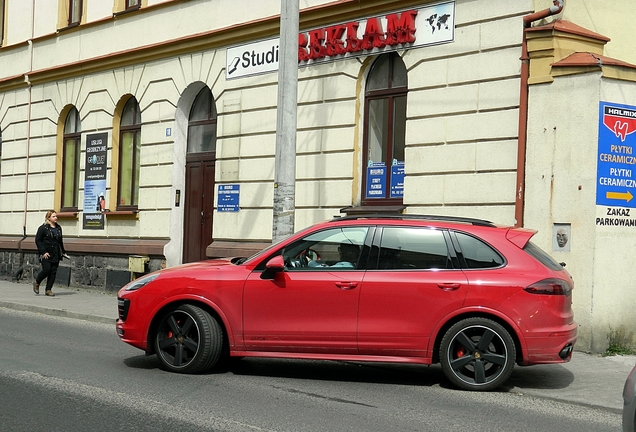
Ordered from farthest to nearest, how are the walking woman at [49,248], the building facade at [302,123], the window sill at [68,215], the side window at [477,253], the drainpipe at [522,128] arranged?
the window sill at [68,215], the walking woman at [49,248], the drainpipe at [522,128], the building facade at [302,123], the side window at [477,253]

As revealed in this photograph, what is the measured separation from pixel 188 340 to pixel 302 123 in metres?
7.60

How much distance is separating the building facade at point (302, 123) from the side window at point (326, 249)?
13.2 ft

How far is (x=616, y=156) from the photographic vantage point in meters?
11.6

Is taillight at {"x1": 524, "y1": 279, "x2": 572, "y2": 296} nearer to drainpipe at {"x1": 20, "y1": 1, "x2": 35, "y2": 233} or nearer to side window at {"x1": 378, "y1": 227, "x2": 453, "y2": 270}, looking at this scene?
side window at {"x1": 378, "y1": 227, "x2": 453, "y2": 270}

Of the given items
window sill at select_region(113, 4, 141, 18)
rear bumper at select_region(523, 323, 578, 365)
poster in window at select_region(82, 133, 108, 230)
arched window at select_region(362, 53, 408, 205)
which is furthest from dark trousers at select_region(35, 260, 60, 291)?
rear bumper at select_region(523, 323, 578, 365)

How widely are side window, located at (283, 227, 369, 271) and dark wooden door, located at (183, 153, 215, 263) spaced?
369 inches

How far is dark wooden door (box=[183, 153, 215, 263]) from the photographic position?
18188 mm

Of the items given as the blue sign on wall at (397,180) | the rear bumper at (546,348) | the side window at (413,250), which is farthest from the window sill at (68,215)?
the rear bumper at (546,348)

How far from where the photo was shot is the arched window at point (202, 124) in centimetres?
1825

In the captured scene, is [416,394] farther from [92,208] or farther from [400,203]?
[92,208]

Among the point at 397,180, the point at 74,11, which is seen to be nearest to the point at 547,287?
the point at 397,180

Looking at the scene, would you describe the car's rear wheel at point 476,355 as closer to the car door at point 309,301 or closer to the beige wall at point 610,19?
the car door at point 309,301

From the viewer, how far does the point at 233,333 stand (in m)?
8.80

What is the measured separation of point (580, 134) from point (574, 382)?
12.0ft
